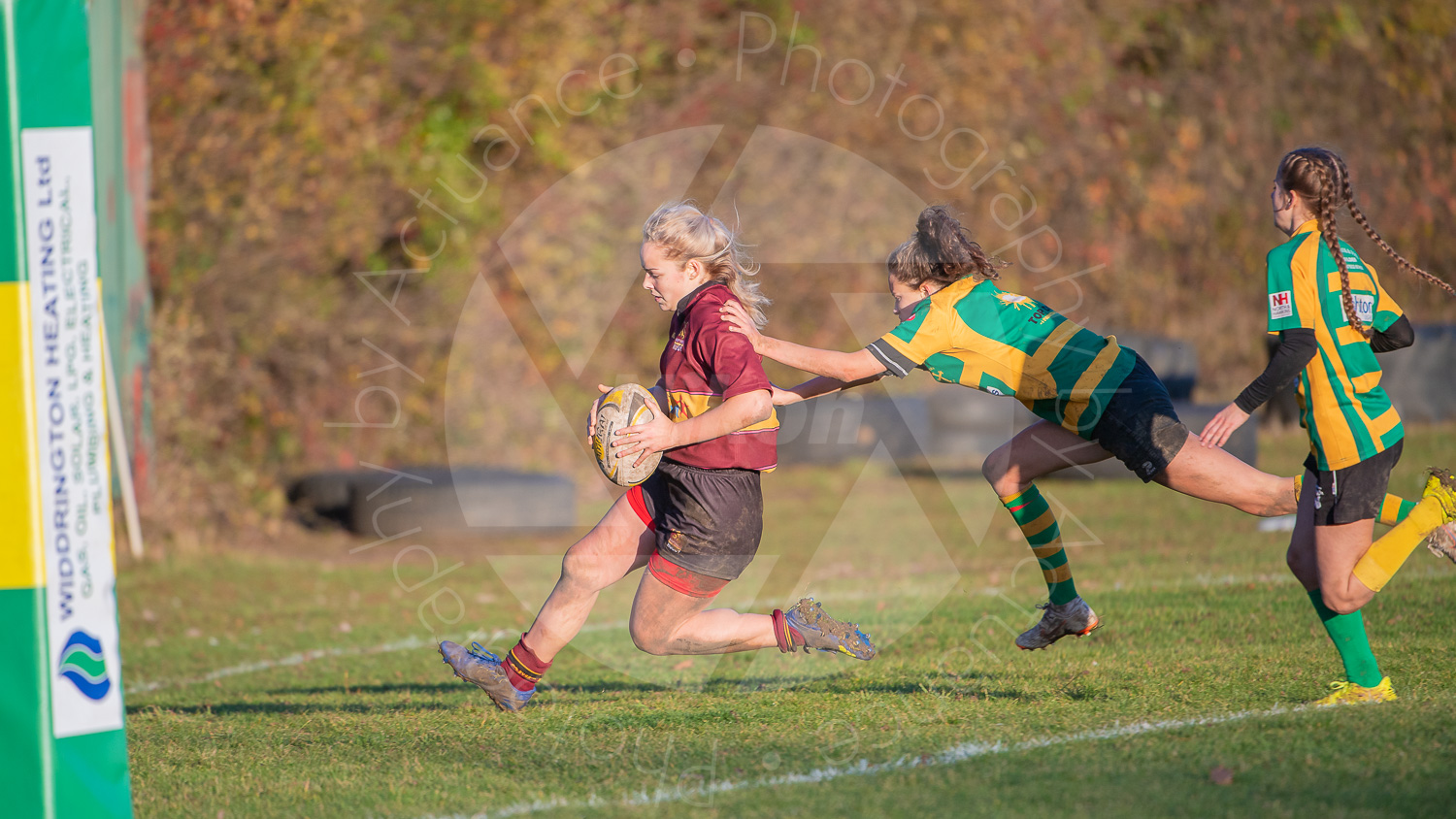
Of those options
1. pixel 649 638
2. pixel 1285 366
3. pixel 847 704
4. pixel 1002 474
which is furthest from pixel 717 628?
pixel 1285 366

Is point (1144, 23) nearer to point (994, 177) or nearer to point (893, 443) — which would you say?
point (994, 177)

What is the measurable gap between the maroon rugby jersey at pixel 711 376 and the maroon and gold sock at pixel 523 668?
1.01m

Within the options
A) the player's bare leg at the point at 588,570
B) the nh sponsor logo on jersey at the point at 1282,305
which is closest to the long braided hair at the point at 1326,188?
the nh sponsor logo on jersey at the point at 1282,305

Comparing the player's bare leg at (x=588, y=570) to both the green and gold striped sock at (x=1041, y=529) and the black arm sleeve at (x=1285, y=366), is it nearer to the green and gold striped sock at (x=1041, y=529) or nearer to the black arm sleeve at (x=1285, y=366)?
the green and gold striped sock at (x=1041, y=529)

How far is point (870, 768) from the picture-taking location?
421 cm

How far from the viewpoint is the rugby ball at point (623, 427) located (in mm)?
4715

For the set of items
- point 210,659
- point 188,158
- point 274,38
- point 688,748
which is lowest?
point 210,659

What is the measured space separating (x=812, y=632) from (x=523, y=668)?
120cm

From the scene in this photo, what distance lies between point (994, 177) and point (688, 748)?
13215 millimetres

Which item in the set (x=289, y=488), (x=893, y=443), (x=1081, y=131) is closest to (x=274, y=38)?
(x=289, y=488)

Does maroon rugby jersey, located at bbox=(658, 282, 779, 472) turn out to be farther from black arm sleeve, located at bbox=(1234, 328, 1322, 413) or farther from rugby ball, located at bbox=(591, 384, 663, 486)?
black arm sleeve, located at bbox=(1234, 328, 1322, 413)

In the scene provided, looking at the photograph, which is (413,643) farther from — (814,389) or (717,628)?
(814,389)

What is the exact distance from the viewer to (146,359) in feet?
36.9

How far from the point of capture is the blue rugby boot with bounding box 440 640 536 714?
201 inches
